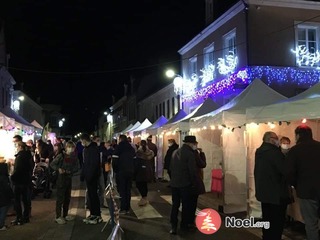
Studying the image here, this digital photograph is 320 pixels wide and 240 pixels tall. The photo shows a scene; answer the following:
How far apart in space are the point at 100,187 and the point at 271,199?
5.25 meters

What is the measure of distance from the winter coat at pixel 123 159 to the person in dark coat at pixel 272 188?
4.52 metres

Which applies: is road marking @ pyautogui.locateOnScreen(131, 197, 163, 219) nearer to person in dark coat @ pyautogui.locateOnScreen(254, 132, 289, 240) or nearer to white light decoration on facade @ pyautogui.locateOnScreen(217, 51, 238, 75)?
person in dark coat @ pyautogui.locateOnScreen(254, 132, 289, 240)

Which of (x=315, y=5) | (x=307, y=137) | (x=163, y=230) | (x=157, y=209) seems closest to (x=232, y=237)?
(x=163, y=230)

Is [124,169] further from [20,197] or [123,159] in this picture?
[20,197]

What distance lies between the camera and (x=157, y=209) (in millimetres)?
10852

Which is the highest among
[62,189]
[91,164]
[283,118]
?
[283,118]

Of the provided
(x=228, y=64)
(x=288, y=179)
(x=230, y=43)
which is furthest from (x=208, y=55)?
(x=288, y=179)

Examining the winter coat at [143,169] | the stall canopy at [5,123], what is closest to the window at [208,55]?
the winter coat at [143,169]

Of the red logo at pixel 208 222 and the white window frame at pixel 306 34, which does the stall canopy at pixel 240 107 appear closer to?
the red logo at pixel 208 222

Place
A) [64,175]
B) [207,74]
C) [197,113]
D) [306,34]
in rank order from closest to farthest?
[64,175]
[197,113]
[306,34]
[207,74]

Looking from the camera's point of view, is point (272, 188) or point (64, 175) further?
point (64, 175)

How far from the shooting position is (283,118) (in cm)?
802

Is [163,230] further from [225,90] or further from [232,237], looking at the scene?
[225,90]

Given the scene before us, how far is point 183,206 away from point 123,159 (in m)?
2.62
